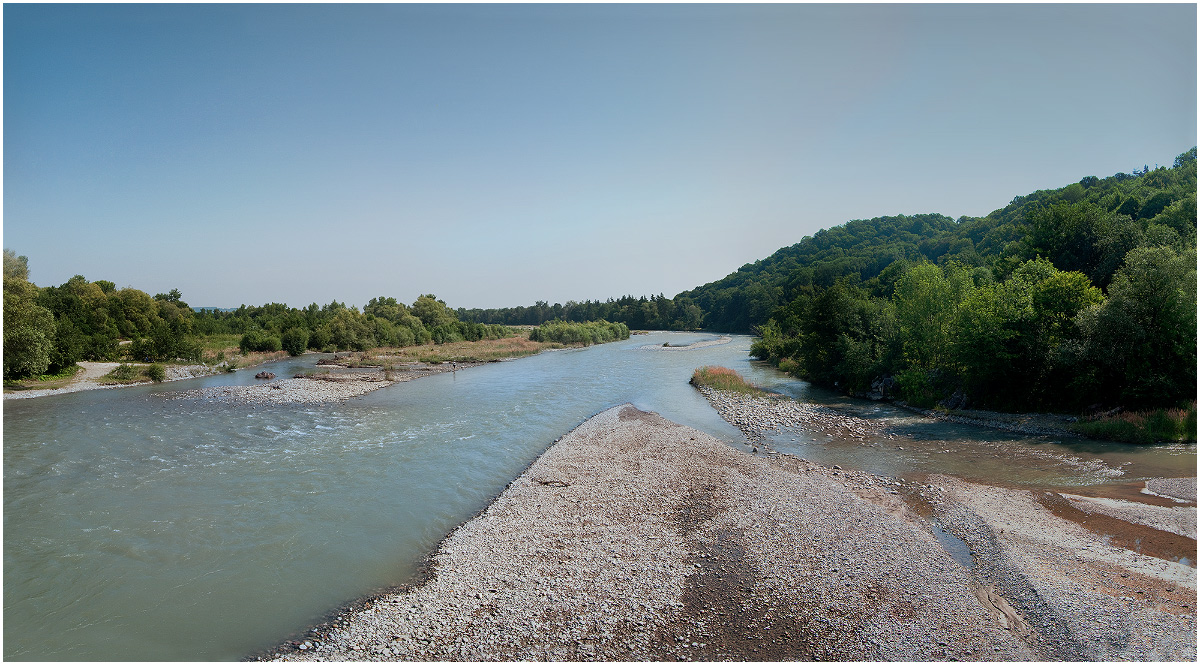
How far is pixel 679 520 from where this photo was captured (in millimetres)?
13781

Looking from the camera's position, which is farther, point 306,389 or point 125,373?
point 125,373

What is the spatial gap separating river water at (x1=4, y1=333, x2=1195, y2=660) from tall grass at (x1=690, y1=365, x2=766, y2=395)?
359 cm

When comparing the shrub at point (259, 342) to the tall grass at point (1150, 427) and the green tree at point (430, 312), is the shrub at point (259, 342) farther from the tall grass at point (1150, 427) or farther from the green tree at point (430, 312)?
the tall grass at point (1150, 427)

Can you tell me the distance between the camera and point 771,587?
407 inches

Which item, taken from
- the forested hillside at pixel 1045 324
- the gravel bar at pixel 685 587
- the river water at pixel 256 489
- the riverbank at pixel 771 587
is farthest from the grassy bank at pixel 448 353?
the riverbank at pixel 771 587

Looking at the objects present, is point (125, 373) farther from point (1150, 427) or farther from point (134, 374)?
point (1150, 427)

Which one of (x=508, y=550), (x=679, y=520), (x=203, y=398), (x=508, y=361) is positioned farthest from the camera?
(x=508, y=361)

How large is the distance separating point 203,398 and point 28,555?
25.3 m

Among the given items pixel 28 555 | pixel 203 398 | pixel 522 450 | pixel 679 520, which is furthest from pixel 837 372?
pixel 203 398

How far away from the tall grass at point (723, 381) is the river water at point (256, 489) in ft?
11.8

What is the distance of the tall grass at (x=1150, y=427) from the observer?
18.8 m

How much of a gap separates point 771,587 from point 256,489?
15.4m

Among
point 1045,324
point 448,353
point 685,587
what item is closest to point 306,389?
point 448,353

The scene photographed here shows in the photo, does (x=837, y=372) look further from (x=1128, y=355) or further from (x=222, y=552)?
(x=222, y=552)
